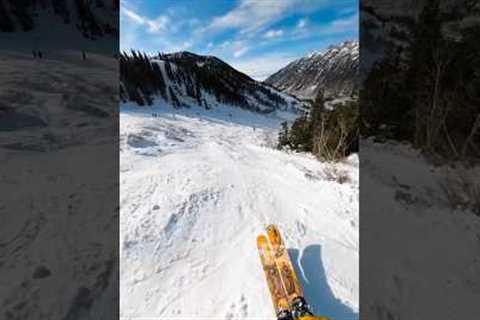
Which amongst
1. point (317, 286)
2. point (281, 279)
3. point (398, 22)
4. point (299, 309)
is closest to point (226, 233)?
point (281, 279)

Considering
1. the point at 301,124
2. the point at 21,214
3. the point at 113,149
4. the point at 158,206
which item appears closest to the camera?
the point at 21,214

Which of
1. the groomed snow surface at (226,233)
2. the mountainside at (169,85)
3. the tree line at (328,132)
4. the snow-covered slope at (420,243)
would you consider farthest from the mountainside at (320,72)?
the groomed snow surface at (226,233)

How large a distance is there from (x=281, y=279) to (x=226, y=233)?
42.4 inches

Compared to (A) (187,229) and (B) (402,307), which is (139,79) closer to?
(A) (187,229)

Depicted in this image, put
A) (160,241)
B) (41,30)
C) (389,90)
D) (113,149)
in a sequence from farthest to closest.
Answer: (389,90) < (113,149) < (160,241) < (41,30)

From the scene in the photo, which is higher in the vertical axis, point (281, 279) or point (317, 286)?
point (281, 279)

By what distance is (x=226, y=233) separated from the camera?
10.2 feet

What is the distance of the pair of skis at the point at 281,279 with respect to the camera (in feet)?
6.27

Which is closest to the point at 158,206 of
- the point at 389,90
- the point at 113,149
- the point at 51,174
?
the point at 51,174

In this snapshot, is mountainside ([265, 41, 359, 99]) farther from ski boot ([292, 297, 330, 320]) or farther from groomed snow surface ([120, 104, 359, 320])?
ski boot ([292, 297, 330, 320])

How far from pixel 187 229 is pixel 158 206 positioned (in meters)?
0.71

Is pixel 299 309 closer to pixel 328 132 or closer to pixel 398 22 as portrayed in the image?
pixel 328 132

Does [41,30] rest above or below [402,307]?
above

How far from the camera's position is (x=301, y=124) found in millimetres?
7902
